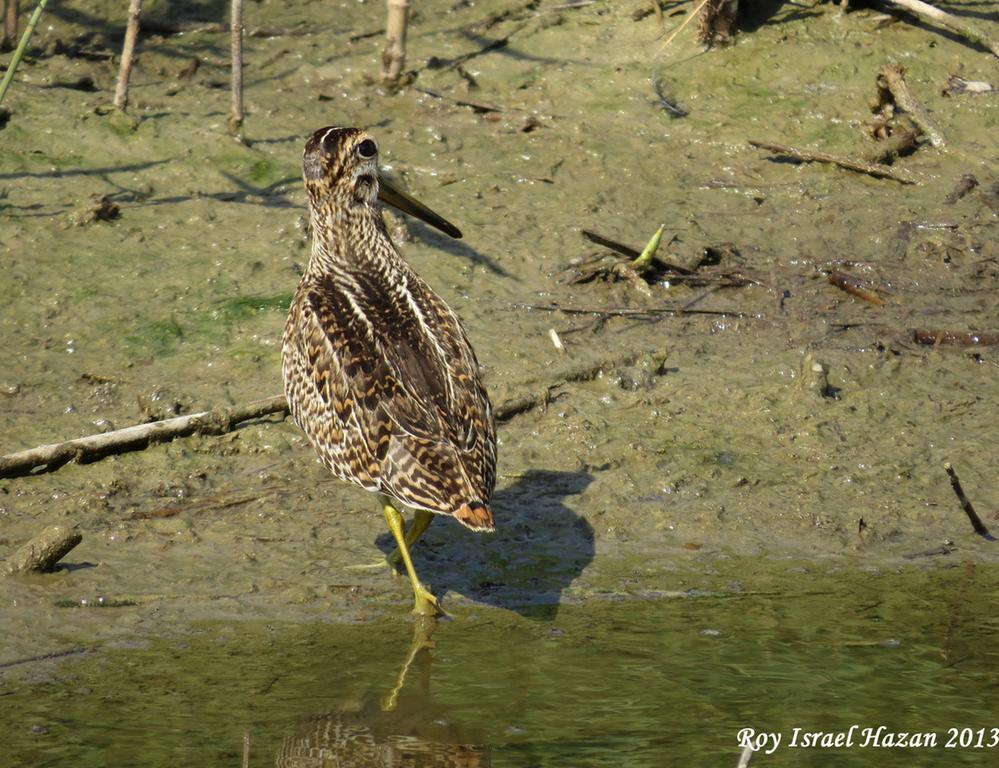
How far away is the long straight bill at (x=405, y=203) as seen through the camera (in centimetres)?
689

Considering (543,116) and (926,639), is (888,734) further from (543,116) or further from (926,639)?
(543,116)

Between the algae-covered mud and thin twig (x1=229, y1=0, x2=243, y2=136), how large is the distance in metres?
0.15

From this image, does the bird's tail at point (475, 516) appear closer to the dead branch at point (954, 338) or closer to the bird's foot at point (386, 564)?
the bird's foot at point (386, 564)

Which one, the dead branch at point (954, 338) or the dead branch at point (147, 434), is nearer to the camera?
the dead branch at point (147, 434)

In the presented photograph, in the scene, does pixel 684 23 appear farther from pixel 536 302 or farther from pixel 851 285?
pixel 536 302

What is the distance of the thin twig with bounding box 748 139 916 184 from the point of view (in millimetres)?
9117

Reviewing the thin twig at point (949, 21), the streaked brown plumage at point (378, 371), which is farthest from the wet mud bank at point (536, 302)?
the streaked brown plumage at point (378, 371)

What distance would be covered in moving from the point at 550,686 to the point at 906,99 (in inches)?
226

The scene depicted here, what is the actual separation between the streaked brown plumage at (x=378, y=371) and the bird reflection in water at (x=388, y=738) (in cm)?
70

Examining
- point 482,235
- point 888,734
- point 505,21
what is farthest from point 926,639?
point 505,21

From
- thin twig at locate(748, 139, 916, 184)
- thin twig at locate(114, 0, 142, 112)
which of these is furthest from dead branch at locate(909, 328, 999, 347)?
thin twig at locate(114, 0, 142, 112)

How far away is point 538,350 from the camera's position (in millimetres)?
7648

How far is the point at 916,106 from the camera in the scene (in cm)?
948

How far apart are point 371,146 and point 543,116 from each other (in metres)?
3.17
